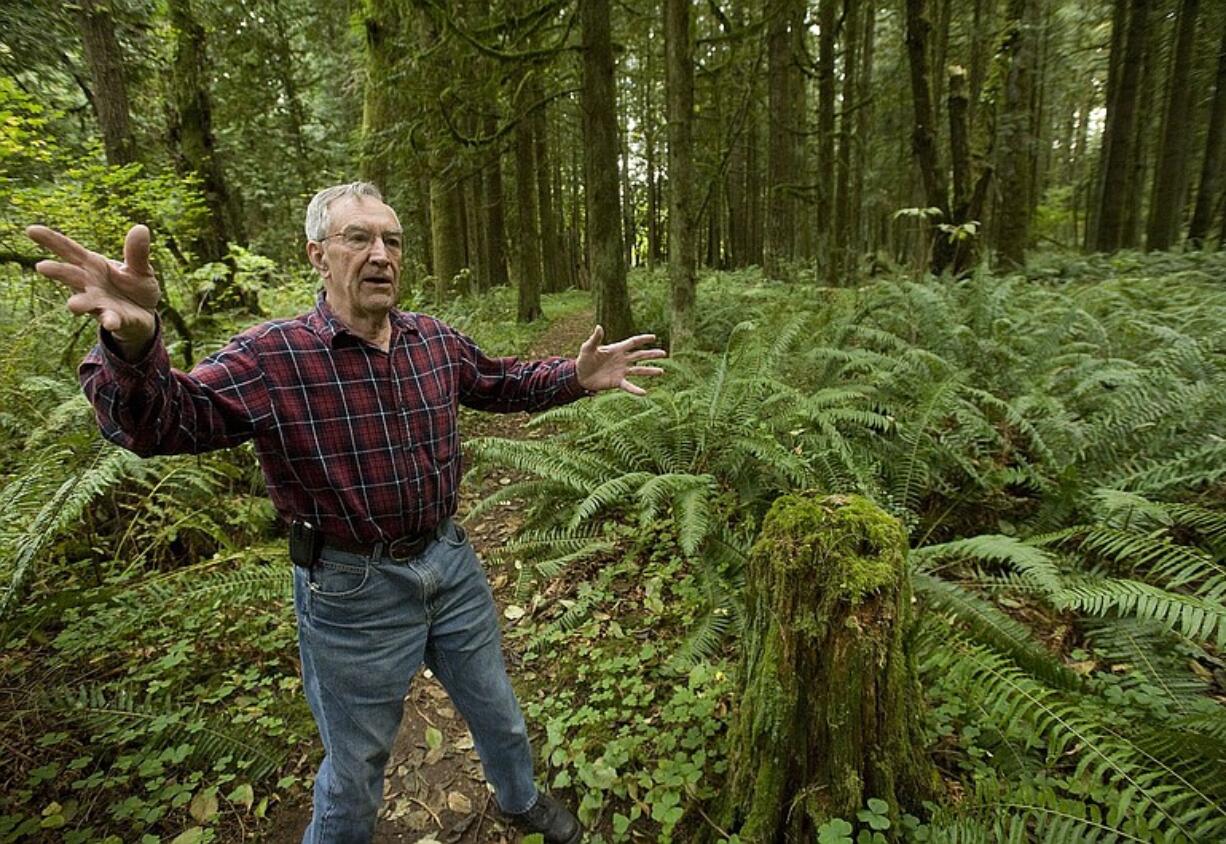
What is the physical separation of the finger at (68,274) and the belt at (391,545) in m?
0.89

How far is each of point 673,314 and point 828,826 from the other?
18.0 feet

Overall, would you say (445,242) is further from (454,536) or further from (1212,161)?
(1212,161)

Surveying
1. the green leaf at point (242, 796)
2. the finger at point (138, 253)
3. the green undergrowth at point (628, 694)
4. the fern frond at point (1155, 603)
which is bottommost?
the green leaf at point (242, 796)

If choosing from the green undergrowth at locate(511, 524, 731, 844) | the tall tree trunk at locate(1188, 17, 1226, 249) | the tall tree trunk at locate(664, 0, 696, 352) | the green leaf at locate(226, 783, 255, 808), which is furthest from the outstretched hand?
the tall tree trunk at locate(1188, 17, 1226, 249)

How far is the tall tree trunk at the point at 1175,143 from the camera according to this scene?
10875mm

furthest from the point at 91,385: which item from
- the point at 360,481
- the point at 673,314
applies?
Answer: the point at 673,314

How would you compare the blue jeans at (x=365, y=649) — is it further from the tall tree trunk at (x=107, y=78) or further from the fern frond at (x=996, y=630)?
the tall tree trunk at (x=107, y=78)

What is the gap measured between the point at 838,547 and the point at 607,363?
122 cm

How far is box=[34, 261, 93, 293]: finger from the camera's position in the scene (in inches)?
49.3

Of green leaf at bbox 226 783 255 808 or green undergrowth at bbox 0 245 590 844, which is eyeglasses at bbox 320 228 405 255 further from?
green leaf at bbox 226 783 255 808

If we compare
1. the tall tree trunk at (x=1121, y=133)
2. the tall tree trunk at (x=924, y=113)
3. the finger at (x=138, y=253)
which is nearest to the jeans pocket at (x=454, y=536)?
the finger at (x=138, y=253)

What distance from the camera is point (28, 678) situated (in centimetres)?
310

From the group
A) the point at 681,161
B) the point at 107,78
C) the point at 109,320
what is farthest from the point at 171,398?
the point at 107,78

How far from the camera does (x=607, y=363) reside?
254 centimetres
